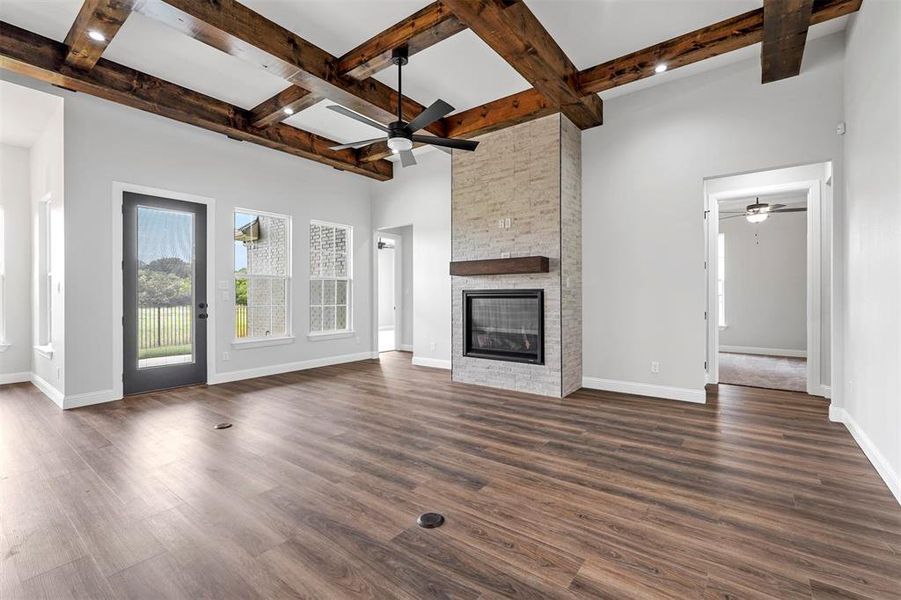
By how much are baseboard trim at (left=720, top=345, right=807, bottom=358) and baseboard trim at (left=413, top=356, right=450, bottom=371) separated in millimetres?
6087

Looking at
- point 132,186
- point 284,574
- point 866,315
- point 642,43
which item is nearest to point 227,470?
point 284,574

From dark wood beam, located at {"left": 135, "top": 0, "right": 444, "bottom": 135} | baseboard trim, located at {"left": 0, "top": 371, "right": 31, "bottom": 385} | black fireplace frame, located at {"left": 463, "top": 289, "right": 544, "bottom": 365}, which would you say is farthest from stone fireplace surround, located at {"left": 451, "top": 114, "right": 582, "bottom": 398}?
baseboard trim, located at {"left": 0, "top": 371, "right": 31, "bottom": 385}

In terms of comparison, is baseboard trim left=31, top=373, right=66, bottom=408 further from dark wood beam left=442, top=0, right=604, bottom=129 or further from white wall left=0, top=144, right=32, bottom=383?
dark wood beam left=442, top=0, right=604, bottom=129

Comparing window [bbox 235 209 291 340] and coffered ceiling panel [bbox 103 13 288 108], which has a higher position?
coffered ceiling panel [bbox 103 13 288 108]

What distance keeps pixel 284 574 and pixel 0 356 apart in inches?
255

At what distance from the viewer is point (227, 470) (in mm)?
2756

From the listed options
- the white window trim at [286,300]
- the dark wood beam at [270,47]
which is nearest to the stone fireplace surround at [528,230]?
the dark wood beam at [270,47]

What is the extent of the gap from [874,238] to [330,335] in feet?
21.3

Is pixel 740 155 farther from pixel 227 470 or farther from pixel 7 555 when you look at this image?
pixel 7 555

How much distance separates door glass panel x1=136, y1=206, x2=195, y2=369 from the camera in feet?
16.1

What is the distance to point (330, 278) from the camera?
23.1ft

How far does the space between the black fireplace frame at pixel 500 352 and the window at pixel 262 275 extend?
2.86 m

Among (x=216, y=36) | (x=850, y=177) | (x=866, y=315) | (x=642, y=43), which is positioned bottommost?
(x=866, y=315)

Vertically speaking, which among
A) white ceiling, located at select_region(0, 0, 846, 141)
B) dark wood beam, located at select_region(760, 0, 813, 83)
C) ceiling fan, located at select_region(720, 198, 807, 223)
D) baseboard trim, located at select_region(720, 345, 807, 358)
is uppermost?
white ceiling, located at select_region(0, 0, 846, 141)
